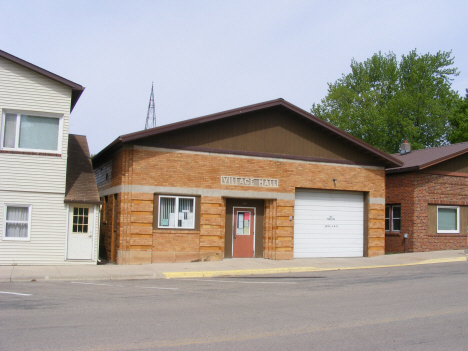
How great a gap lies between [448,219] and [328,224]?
700cm

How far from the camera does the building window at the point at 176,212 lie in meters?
18.9

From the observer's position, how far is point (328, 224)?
72.2 ft

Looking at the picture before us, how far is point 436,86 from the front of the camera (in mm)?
54500

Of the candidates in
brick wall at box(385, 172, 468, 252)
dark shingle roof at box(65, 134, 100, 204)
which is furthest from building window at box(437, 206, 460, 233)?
dark shingle roof at box(65, 134, 100, 204)

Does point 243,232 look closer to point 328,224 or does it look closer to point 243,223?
point 243,223

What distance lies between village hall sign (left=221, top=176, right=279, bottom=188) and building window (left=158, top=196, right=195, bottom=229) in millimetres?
1524

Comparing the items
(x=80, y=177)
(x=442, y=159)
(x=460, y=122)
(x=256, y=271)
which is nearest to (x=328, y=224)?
(x=256, y=271)

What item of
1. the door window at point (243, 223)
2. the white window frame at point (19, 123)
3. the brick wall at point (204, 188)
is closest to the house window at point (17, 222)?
the white window frame at point (19, 123)

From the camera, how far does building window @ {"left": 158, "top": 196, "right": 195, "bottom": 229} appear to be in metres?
18.9

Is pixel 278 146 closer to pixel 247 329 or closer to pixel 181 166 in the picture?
pixel 181 166

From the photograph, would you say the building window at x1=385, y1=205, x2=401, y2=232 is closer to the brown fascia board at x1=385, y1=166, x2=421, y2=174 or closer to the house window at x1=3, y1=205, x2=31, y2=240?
the brown fascia board at x1=385, y1=166, x2=421, y2=174

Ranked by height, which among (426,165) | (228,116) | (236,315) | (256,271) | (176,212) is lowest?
(236,315)

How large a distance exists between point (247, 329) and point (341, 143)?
1501 centimetres

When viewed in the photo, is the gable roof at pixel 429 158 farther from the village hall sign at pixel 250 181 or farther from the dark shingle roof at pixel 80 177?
the dark shingle roof at pixel 80 177
